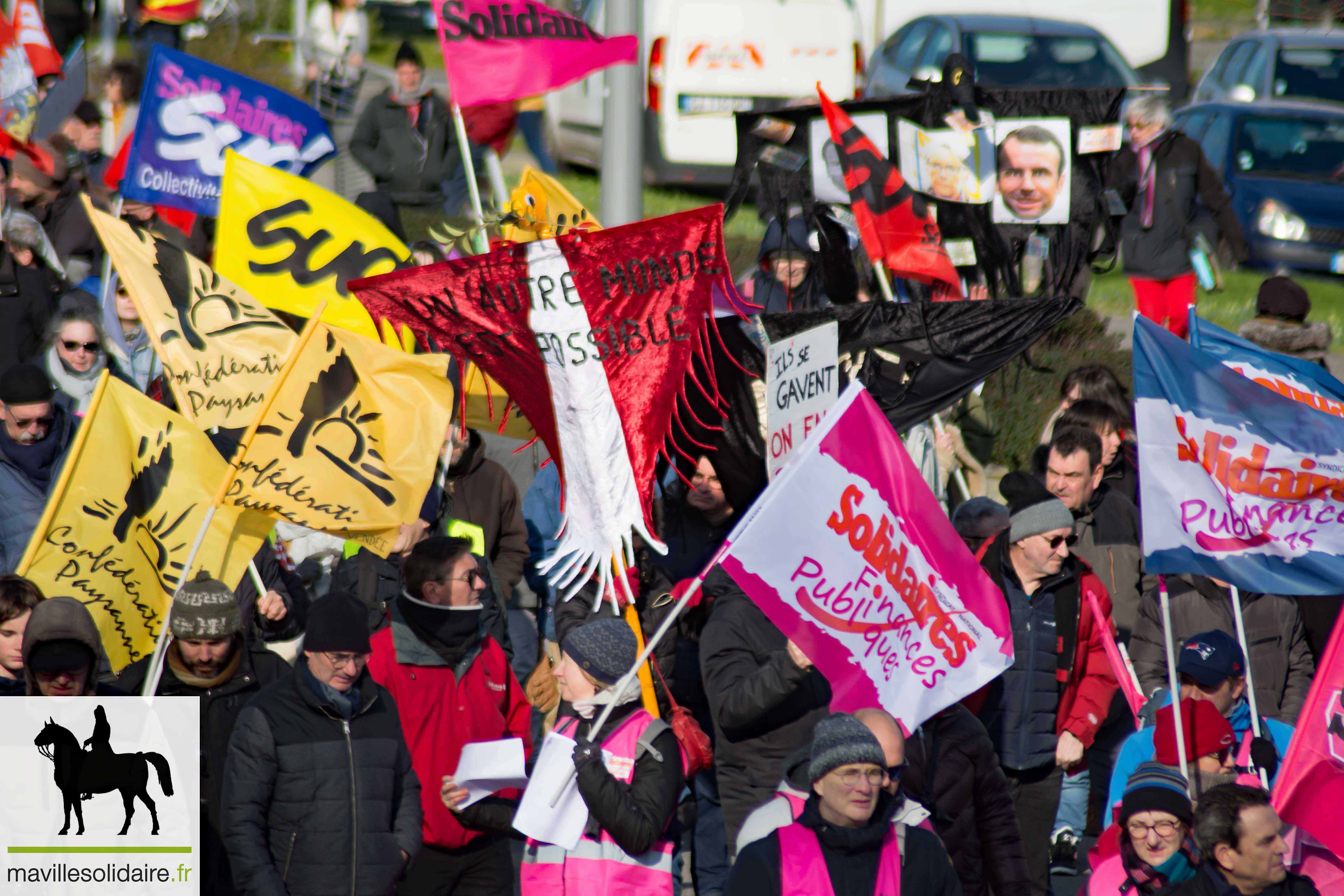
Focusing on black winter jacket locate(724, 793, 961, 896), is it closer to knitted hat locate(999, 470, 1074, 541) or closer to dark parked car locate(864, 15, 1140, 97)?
knitted hat locate(999, 470, 1074, 541)

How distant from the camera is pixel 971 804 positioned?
5992 mm

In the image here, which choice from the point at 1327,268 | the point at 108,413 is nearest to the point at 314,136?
the point at 108,413

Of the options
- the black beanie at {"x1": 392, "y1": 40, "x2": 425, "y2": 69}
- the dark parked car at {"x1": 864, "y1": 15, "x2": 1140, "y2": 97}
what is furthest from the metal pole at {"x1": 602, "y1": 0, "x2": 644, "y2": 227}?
the dark parked car at {"x1": 864, "y1": 15, "x2": 1140, "y2": 97}

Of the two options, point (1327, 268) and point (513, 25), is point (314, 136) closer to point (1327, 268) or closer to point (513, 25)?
point (513, 25)

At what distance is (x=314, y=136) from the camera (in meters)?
9.34

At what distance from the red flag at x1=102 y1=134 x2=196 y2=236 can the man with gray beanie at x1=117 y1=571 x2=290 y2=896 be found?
5.41 meters

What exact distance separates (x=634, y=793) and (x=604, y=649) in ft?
1.43

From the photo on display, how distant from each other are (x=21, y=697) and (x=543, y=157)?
9840 millimetres

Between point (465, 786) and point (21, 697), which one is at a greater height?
point (21, 697)

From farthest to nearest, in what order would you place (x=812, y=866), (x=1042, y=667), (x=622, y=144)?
(x=622, y=144) → (x=1042, y=667) → (x=812, y=866)

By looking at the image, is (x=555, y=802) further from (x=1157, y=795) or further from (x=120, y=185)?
(x=120, y=185)

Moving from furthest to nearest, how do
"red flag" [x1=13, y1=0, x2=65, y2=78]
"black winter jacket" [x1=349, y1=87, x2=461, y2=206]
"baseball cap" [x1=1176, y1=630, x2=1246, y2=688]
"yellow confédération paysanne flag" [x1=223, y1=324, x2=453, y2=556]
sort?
"red flag" [x1=13, y1=0, x2=65, y2=78] < "black winter jacket" [x1=349, y1=87, x2=461, y2=206] < "yellow confédération paysanne flag" [x1=223, y1=324, x2=453, y2=556] < "baseball cap" [x1=1176, y1=630, x2=1246, y2=688]

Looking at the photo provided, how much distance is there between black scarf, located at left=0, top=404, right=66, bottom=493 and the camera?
7730 millimetres

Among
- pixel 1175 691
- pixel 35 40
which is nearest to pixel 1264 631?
pixel 1175 691
